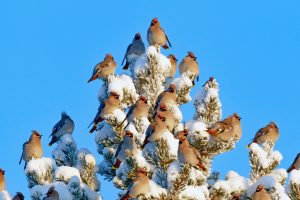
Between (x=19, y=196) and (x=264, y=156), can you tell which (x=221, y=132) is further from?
(x=19, y=196)

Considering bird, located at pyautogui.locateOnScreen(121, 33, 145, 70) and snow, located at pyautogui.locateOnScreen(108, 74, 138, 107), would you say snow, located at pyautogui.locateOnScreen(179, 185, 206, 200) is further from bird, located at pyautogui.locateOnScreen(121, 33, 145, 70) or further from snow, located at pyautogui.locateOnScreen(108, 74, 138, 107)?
bird, located at pyautogui.locateOnScreen(121, 33, 145, 70)

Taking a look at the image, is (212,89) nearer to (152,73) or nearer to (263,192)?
(152,73)

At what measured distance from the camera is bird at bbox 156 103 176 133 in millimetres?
6883

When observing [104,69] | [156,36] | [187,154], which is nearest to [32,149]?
[104,69]

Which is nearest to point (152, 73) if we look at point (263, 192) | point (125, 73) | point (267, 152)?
point (125, 73)

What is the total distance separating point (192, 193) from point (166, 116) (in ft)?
3.17

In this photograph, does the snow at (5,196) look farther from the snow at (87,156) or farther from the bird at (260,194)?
the bird at (260,194)

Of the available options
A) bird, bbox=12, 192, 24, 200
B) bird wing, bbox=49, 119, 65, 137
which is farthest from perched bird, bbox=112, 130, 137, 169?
bird wing, bbox=49, 119, 65, 137

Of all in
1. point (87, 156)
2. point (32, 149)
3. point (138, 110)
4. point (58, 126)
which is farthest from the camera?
point (58, 126)

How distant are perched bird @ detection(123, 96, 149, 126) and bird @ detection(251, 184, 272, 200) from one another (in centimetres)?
A: 127

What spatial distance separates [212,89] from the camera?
768 cm

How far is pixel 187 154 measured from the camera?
6117 millimetres

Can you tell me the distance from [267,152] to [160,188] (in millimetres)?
1409

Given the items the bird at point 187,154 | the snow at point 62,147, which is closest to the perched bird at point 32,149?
the snow at point 62,147
